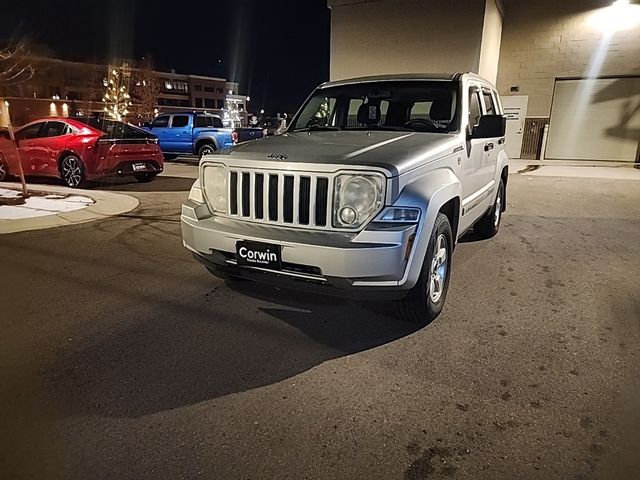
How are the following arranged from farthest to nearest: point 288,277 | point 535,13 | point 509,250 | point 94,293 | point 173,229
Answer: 1. point 535,13
2. point 173,229
3. point 509,250
4. point 94,293
5. point 288,277

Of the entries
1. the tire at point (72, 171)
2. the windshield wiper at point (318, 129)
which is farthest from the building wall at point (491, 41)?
the tire at point (72, 171)

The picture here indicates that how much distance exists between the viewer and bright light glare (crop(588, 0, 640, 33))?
15.6 m

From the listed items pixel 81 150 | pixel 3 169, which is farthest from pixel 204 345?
pixel 3 169

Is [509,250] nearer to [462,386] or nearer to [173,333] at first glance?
[462,386]

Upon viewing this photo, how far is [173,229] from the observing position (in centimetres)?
655

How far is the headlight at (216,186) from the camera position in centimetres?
350

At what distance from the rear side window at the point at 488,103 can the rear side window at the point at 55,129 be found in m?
8.66

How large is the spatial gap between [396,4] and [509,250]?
12886 millimetres

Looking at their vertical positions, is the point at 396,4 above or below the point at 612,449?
above

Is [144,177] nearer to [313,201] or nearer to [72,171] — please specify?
[72,171]

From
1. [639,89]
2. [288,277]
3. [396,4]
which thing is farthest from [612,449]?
[639,89]

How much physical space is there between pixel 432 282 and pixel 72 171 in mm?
9150

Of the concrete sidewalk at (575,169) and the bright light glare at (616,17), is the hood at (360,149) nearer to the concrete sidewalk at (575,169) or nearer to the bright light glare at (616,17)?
the concrete sidewalk at (575,169)

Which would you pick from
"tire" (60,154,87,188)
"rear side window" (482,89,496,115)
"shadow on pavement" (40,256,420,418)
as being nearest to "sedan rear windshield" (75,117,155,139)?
"tire" (60,154,87,188)
